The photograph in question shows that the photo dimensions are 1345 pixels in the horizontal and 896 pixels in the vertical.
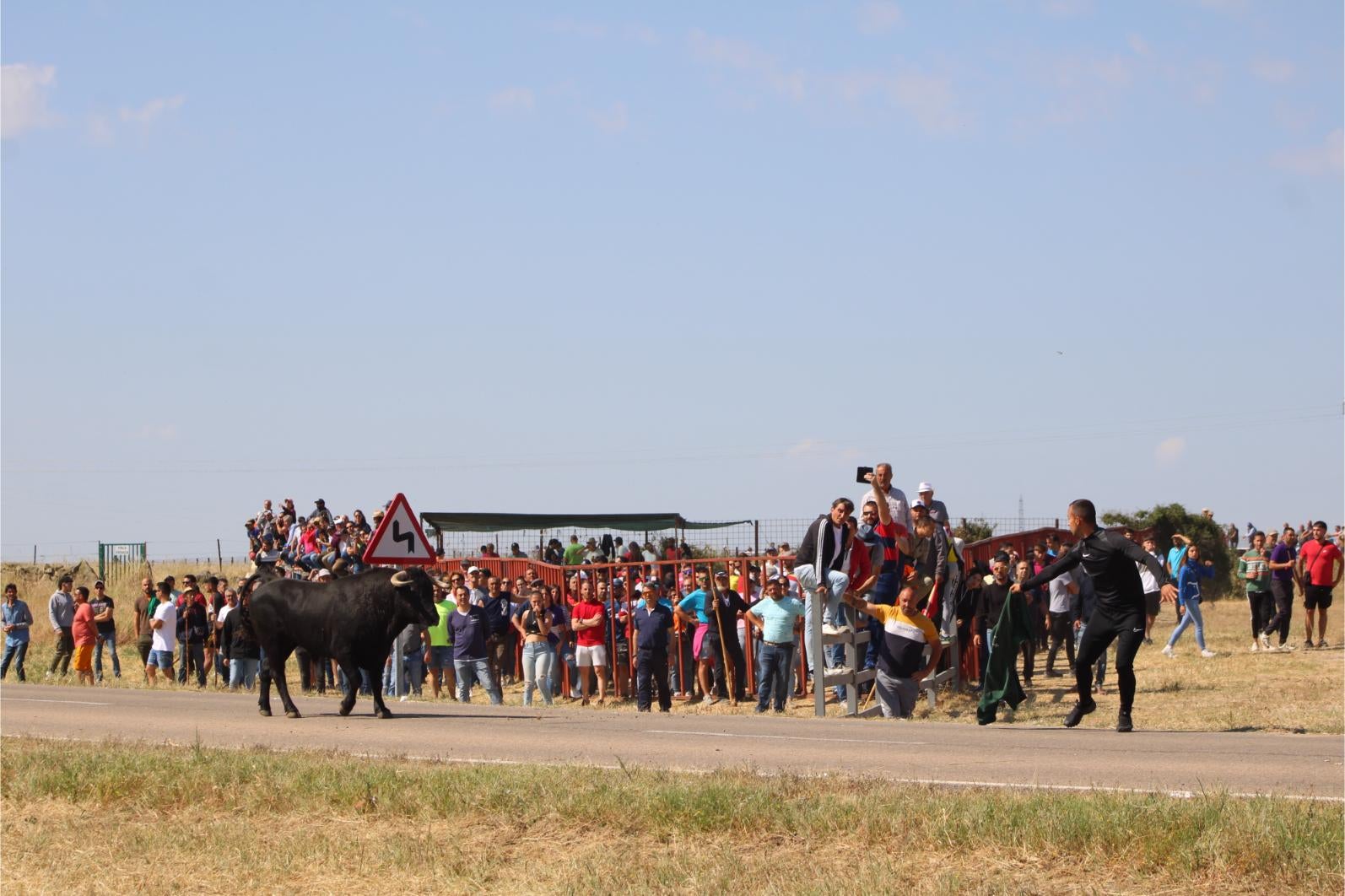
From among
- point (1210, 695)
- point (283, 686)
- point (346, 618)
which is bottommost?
point (1210, 695)

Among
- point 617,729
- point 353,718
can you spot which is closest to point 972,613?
point 617,729

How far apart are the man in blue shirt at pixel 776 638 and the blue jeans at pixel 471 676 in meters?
4.42

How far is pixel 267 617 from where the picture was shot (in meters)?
17.3

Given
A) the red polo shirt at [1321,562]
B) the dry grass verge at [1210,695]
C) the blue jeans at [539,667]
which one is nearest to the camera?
the dry grass verge at [1210,695]

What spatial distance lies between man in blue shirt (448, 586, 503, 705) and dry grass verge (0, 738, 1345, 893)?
395 inches

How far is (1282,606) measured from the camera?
23828mm

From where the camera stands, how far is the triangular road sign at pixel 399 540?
62.7ft

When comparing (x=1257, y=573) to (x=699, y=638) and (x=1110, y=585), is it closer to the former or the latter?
(x=699, y=638)

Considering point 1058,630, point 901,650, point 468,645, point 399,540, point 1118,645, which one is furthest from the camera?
point 1058,630

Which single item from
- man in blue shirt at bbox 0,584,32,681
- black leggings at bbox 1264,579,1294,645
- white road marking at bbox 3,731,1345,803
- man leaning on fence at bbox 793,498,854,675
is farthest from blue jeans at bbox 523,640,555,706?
black leggings at bbox 1264,579,1294,645

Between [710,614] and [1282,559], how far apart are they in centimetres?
940

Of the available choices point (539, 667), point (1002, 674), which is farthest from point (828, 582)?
point (539, 667)

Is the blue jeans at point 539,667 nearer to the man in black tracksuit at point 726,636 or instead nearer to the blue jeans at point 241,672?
the man in black tracksuit at point 726,636

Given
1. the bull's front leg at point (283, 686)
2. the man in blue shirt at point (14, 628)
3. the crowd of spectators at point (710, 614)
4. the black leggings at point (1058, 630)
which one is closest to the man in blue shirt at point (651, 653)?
the crowd of spectators at point (710, 614)
